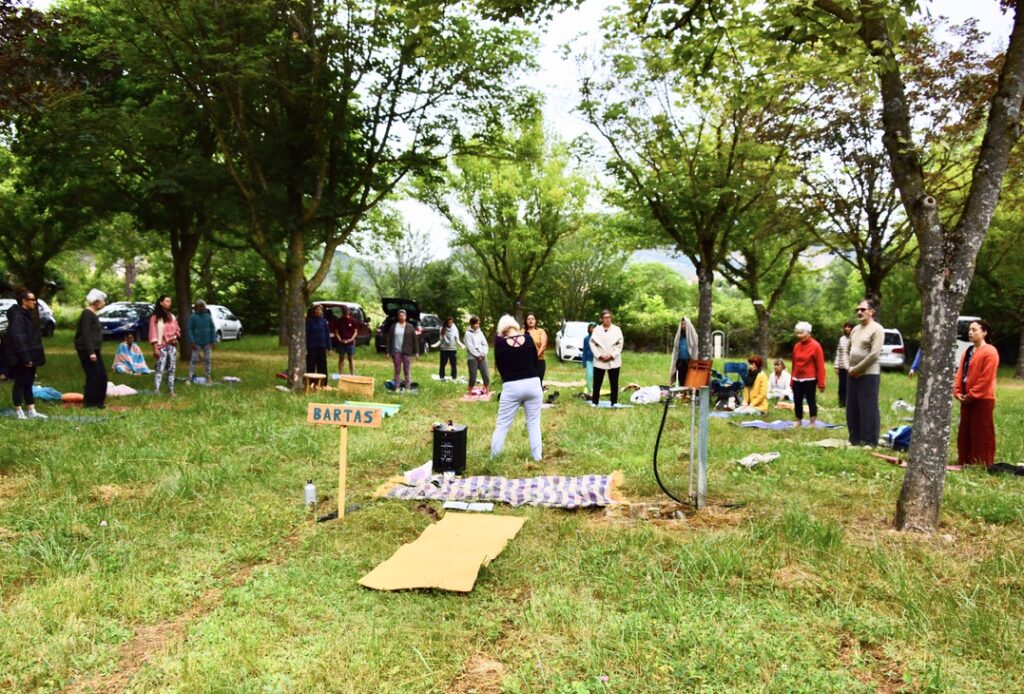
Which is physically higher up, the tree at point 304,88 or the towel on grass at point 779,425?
the tree at point 304,88

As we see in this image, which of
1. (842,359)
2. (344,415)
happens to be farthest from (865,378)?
(344,415)

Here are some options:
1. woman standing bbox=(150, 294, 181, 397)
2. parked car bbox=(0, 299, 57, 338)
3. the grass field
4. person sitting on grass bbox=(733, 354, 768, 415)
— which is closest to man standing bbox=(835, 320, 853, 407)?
person sitting on grass bbox=(733, 354, 768, 415)

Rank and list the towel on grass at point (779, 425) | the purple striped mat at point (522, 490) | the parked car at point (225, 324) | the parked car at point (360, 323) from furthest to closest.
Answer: the parked car at point (225, 324) < the parked car at point (360, 323) < the towel on grass at point (779, 425) < the purple striped mat at point (522, 490)

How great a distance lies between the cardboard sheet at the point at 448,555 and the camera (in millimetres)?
3836

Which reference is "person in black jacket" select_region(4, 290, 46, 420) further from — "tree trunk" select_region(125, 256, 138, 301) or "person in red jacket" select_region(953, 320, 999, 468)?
"tree trunk" select_region(125, 256, 138, 301)

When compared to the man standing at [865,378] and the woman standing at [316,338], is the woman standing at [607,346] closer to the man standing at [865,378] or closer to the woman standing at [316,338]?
the man standing at [865,378]

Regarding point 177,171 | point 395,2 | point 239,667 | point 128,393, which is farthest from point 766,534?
point 177,171

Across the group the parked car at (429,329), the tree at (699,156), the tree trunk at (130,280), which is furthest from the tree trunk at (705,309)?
the tree trunk at (130,280)

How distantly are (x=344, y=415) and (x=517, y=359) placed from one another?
2095 mm

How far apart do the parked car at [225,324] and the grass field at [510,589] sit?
65.2 ft

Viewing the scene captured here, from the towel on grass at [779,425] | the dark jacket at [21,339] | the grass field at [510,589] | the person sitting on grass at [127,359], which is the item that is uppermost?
the dark jacket at [21,339]

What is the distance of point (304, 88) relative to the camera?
10.5 meters

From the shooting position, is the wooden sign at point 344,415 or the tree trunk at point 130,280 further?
the tree trunk at point 130,280

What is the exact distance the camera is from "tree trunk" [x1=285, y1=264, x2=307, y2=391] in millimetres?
11953
